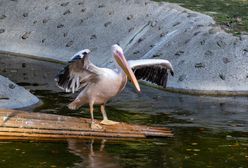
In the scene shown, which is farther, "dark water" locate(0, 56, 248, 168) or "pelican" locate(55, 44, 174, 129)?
"pelican" locate(55, 44, 174, 129)

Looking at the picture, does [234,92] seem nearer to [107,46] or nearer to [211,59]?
[211,59]

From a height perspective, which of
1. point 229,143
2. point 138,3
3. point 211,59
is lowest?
point 229,143

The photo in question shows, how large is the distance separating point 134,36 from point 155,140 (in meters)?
10.1

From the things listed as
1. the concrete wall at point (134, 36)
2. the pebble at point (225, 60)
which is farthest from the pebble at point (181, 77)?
the pebble at point (225, 60)

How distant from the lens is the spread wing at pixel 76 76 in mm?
11895

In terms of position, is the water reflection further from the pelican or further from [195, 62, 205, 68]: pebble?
[195, 62, 205, 68]: pebble

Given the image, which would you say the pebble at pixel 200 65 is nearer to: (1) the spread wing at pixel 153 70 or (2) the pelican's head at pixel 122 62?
(1) the spread wing at pixel 153 70

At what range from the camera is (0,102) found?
48.9 ft

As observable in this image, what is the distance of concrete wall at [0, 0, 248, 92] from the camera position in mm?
19172

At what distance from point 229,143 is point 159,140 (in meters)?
1.19

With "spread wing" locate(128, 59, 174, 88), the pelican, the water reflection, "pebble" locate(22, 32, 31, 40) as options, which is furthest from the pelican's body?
"pebble" locate(22, 32, 31, 40)

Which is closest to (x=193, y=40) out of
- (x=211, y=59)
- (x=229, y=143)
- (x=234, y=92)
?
(x=211, y=59)

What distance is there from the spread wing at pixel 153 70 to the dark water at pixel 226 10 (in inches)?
317

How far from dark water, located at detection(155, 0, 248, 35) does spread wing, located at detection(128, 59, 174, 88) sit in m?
8.06
